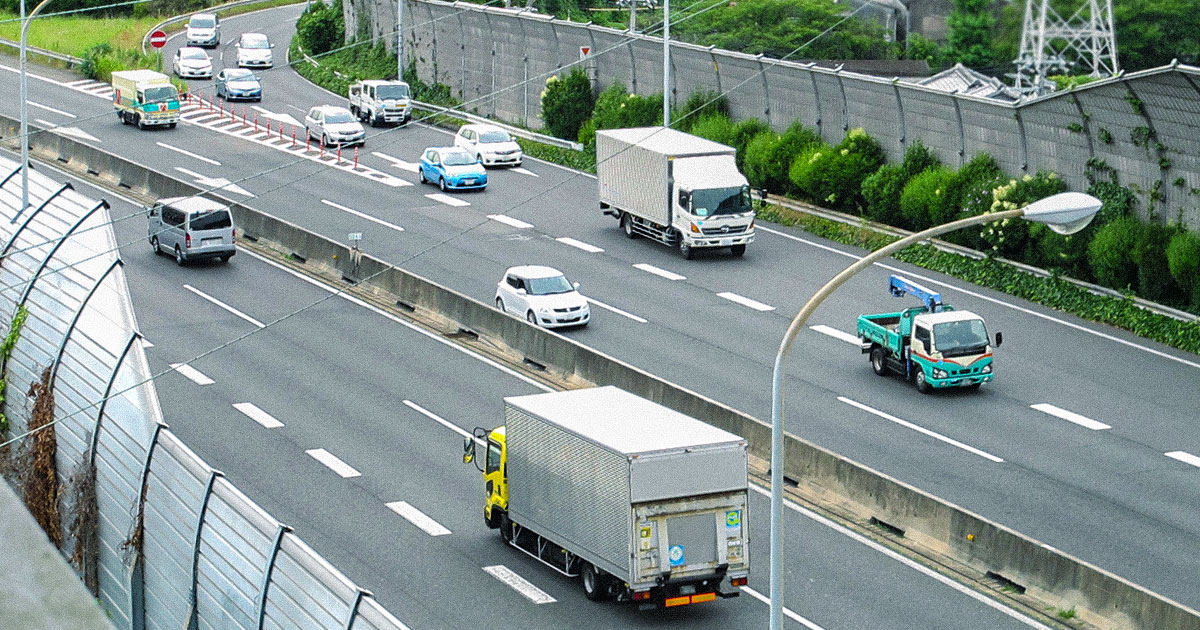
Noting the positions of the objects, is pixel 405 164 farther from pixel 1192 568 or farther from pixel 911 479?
pixel 1192 568

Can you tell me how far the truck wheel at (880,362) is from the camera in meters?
35.4

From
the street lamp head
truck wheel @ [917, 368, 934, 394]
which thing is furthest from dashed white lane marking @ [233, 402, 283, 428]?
the street lamp head

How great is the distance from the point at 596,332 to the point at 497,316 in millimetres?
2775

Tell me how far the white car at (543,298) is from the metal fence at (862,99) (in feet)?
47.0

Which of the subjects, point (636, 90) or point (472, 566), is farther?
point (636, 90)

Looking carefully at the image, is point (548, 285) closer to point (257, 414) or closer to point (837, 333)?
point (837, 333)

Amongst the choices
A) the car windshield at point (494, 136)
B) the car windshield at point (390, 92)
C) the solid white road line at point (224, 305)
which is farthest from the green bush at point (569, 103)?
the solid white road line at point (224, 305)

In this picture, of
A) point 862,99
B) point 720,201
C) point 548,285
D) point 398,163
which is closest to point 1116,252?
point 720,201

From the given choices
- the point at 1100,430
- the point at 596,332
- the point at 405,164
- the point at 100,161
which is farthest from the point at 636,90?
the point at 1100,430

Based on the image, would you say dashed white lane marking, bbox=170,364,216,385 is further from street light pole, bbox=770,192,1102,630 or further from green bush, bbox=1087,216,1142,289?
green bush, bbox=1087,216,1142,289

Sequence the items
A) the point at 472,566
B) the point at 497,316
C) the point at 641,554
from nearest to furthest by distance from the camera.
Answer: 1. the point at 641,554
2. the point at 472,566
3. the point at 497,316

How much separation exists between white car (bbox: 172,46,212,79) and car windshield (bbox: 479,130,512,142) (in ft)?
90.3

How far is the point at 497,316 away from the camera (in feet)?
124

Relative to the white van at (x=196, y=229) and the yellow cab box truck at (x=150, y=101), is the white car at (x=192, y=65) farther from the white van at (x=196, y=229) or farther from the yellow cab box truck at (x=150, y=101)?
the white van at (x=196, y=229)
